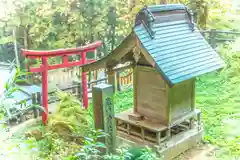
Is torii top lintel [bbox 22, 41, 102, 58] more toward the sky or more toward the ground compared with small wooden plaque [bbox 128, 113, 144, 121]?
more toward the sky

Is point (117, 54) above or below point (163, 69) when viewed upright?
above

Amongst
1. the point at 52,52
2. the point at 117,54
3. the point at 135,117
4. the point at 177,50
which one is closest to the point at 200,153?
the point at 135,117

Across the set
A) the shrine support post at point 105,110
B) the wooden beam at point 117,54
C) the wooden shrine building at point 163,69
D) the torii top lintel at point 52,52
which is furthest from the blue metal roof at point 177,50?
the torii top lintel at point 52,52

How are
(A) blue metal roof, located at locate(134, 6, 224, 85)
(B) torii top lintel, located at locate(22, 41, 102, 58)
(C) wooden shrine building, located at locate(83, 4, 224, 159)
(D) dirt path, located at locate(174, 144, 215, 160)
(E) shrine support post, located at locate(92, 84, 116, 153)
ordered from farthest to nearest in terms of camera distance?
1. (B) torii top lintel, located at locate(22, 41, 102, 58)
2. (D) dirt path, located at locate(174, 144, 215, 160)
3. (C) wooden shrine building, located at locate(83, 4, 224, 159)
4. (A) blue metal roof, located at locate(134, 6, 224, 85)
5. (E) shrine support post, located at locate(92, 84, 116, 153)

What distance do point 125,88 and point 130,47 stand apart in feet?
12.3

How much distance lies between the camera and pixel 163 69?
3.83 metres

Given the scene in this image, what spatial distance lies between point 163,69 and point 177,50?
0.64 meters

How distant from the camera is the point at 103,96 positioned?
3.27 metres

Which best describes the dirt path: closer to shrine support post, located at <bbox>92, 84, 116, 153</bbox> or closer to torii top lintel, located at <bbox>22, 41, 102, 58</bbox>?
shrine support post, located at <bbox>92, 84, 116, 153</bbox>

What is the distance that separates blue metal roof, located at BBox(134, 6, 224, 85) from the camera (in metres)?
3.93

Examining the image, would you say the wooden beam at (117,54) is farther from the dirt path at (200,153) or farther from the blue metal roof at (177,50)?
the dirt path at (200,153)

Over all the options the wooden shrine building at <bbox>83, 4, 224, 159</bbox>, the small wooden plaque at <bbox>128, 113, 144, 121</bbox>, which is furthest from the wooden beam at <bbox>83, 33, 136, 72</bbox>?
the small wooden plaque at <bbox>128, 113, 144, 121</bbox>

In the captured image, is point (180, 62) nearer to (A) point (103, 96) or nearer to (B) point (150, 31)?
(B) point (150, 31)

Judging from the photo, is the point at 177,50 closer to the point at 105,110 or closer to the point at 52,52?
the point at 105,110
